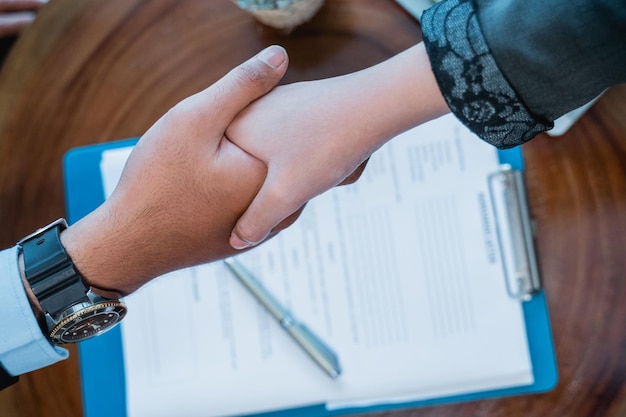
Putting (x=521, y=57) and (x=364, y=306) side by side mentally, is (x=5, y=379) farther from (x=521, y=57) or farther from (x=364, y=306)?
(x=521, y=57)

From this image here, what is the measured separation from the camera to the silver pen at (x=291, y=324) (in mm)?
575

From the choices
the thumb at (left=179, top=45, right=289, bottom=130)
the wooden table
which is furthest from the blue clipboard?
the thumb at (left=179, top=45, right=289, bottom=130)

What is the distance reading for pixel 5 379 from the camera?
1.80 feet

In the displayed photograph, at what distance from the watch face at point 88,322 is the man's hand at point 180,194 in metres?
0.03

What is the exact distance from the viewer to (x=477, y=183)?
585mm

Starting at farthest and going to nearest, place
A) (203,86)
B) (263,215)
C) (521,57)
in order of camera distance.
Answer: (203,86) < (263,215) < (521,57)

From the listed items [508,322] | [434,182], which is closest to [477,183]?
[434,182]

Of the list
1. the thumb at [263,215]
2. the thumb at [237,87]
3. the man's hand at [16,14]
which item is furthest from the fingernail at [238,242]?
the man's hand at [16,14]

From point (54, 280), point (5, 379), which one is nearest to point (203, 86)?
point (54, 280)

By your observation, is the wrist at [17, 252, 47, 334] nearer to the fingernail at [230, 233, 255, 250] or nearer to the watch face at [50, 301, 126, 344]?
the watch face at [50, 301, 126, 344]

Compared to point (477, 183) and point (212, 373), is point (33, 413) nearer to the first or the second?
point (212, 373)

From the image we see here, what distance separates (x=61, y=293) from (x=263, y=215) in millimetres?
199

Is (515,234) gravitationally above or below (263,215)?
below

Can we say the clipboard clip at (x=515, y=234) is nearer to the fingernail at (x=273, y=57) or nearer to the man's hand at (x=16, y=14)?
the fingernail at (x=273, y=57)
